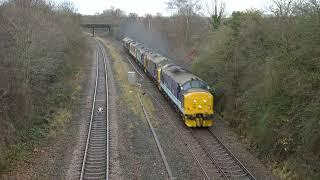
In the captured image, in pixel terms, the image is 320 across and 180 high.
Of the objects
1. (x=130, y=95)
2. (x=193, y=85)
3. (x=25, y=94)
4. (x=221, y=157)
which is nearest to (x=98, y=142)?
(x=25, y=94)

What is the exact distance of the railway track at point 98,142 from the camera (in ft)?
60.6

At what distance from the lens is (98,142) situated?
22719 millimetres

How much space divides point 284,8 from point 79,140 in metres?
14.4

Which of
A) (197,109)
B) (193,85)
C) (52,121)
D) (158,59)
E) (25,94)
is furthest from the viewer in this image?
(158,59)

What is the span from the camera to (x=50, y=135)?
936 inches

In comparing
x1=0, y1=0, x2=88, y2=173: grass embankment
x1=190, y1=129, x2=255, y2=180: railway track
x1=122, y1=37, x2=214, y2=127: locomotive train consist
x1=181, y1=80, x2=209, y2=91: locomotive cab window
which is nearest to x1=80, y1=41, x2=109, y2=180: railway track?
x1=0, y1=0, x2=88, y2=173: grass embankment

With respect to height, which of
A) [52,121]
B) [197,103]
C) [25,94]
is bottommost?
[52,121]

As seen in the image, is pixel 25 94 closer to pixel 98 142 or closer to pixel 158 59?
pixel 98 142

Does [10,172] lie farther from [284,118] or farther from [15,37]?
[284,118]

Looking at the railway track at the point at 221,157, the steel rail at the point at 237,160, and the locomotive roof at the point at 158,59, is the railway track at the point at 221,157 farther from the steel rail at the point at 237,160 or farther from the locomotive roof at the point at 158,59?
the locomotive roof at the point at 158,59

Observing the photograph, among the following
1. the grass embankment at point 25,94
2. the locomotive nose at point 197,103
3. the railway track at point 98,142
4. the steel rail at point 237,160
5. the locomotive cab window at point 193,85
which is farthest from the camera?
the locomotive cab window at point 193,85

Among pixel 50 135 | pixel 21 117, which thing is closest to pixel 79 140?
pixel 50 135

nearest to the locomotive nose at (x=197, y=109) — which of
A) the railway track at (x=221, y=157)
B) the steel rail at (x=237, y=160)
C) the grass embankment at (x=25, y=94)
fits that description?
the railway track at (x=221, y=157)

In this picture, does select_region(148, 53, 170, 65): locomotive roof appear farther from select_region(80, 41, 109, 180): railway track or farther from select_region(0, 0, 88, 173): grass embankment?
select_region(0, 0, 88, 173): grass embankment
